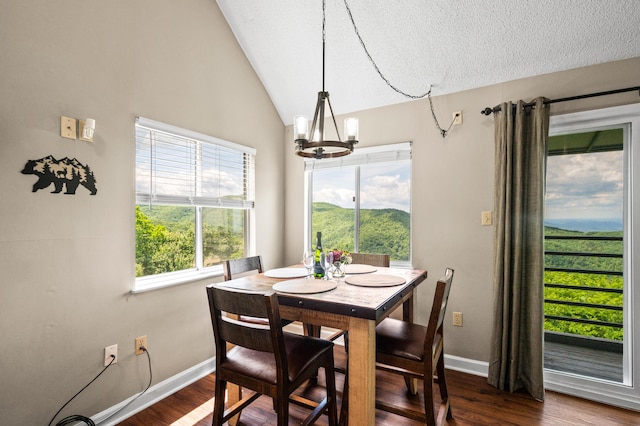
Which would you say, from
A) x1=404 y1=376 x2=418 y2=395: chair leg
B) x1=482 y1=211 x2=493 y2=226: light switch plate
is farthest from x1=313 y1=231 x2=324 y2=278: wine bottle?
x1=482 y1=211 x2=493 y2=226: light switch plate

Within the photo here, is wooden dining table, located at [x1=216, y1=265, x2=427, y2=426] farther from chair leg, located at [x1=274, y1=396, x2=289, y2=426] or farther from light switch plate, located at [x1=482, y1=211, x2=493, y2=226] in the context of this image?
light switch plate, located at [x1=482, y1=211, x2=493, y2=226]

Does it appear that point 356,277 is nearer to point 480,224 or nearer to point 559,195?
point 480,224

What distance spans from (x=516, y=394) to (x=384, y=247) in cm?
151

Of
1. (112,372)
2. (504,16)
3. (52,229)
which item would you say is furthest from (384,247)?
(52,229)

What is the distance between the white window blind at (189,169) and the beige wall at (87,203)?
0.11 m

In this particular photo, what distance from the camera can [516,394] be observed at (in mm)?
2289

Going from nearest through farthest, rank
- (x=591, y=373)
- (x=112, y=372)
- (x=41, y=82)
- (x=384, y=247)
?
1. (x=41, y=82)
2. (x=112, y=372)
3. (x=591, y=373)
4. (x=384, y=247)

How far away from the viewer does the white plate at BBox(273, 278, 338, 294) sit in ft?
5.68

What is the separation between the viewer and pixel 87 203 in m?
1.85

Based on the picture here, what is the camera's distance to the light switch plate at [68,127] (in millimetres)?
1730

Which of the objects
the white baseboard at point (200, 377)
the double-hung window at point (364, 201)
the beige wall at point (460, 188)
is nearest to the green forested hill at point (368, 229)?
the double-hung window at point (364, 201)

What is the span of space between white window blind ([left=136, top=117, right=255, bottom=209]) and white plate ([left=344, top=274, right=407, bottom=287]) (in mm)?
1421

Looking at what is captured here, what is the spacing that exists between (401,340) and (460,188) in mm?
1446

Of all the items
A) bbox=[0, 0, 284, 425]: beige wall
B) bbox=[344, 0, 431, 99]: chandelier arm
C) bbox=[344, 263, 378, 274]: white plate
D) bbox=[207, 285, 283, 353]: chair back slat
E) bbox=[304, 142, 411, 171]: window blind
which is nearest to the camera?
bbox=[207, 285, 283, 353]: chair back slat
